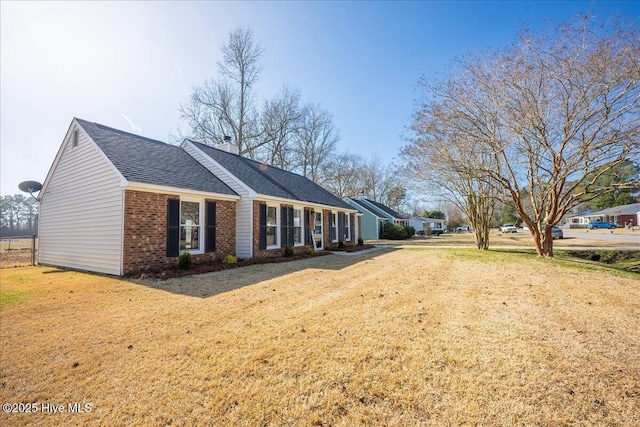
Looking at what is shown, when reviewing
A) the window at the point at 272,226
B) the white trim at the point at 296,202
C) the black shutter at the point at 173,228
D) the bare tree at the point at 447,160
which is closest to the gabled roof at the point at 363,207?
the white trim at the point at 296,202

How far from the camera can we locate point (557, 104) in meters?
9.47

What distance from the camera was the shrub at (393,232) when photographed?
3088cm

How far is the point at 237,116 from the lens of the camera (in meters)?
23.2

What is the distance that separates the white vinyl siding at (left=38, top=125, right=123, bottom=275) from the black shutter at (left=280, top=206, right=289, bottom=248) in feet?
20.9

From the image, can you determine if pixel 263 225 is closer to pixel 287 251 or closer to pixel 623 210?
pixel 287 251

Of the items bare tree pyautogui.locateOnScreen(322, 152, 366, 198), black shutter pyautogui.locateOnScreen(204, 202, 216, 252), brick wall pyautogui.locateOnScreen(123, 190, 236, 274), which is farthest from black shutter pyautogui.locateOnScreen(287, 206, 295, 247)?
bare tree pyautogui.locateOnScreen(322, 152, 366, 198)

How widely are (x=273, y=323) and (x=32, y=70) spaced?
10513 millimetres

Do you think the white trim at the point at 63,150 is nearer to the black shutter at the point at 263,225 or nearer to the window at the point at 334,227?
the black shutter at the point at 263,225

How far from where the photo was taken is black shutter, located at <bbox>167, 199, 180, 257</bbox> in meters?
8.89

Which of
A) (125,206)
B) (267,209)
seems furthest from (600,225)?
(125,206)

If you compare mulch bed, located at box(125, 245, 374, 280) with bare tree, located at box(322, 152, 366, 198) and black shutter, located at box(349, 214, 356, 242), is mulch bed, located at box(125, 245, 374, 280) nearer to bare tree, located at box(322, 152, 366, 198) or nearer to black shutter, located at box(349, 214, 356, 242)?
black shutter, located at box(349, 214, 356, 242)

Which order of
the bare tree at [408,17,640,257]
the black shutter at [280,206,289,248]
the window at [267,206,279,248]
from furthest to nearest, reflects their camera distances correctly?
1. the black shutter at [280,206,289,248]
2. the window at [267,206,279,248]
3. the bare tree at [408,17,640,257]

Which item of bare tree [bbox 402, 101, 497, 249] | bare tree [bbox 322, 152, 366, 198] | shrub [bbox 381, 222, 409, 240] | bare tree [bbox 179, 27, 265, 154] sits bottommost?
shrub [bbox 381, 222, 409, 240]

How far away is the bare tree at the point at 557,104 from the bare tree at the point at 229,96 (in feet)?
55.0
